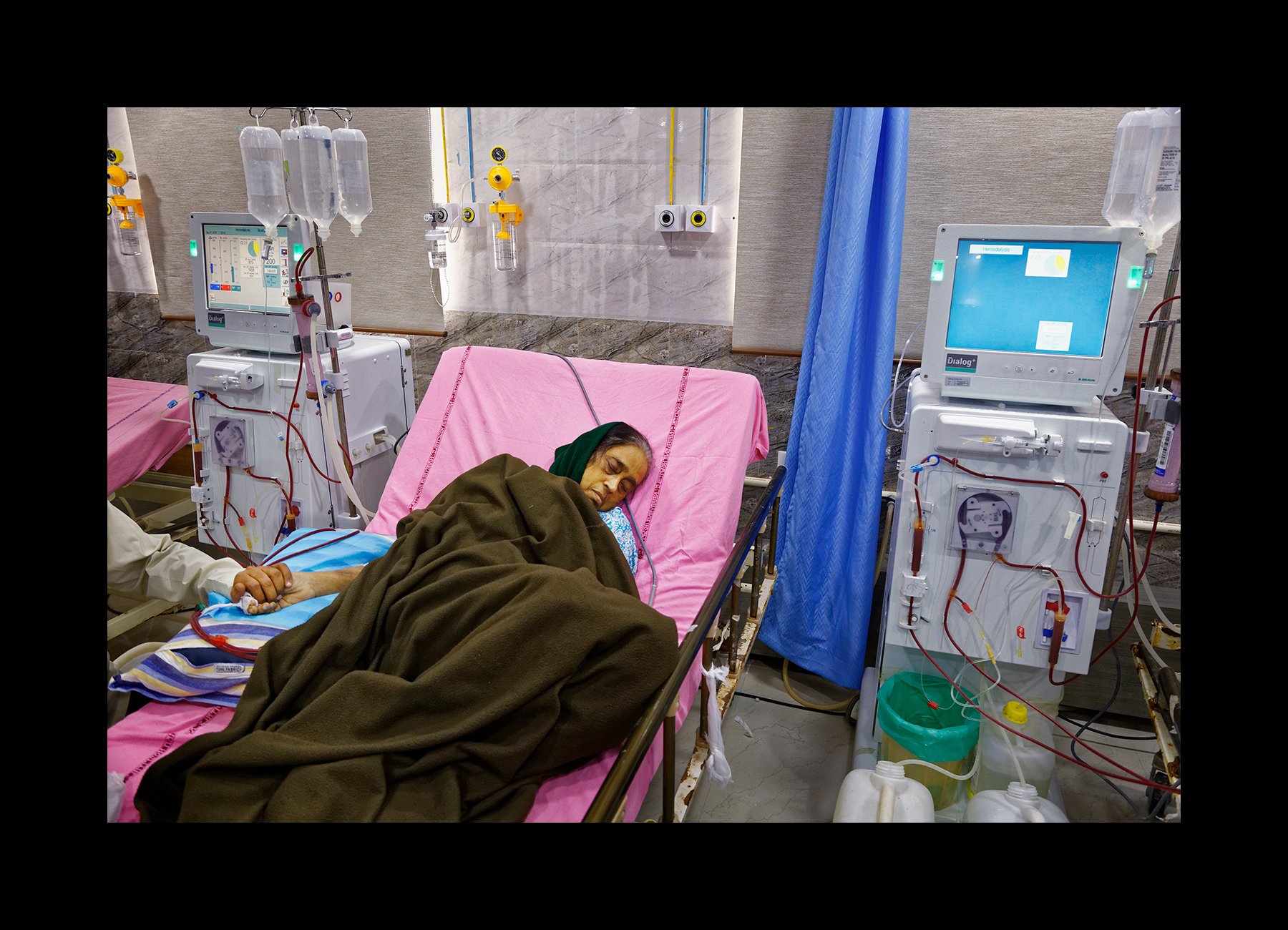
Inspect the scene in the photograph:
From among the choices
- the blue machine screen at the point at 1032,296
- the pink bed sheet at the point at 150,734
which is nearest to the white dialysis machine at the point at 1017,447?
the blue machine screen at the point at 1032,296

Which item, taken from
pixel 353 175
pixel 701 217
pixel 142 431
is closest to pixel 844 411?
pixel 701 217

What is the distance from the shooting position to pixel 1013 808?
6.45 ft

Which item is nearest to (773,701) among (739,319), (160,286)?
(739,319)

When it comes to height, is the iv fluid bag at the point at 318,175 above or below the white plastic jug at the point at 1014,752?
above

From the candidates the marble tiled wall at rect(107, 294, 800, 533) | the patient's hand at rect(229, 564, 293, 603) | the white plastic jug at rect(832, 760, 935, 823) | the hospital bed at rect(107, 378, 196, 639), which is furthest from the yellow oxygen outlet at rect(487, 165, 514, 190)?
the white plastic jug at rect(832, 760, 935, 823)

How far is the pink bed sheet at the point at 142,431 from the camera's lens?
2.97 meters

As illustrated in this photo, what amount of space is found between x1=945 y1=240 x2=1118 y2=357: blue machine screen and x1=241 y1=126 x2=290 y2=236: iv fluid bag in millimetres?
2065

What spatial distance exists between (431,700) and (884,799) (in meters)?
1.13

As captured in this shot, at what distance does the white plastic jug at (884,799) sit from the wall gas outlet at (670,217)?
1961mm

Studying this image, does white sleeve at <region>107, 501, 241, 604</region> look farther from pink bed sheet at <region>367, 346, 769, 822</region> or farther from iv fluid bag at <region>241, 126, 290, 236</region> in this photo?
iv fluid bag at <region>241, 126, 290, 236</region>

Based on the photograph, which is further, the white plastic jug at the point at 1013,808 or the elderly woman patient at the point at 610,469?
the elderly woman patient at the point at 610,469

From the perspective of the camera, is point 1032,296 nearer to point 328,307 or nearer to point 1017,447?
point 1017,447

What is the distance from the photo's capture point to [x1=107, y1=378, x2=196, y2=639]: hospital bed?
299 cm

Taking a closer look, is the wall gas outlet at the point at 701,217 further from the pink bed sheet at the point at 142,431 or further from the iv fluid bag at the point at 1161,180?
the pink bed sheet at the point at 142,431
